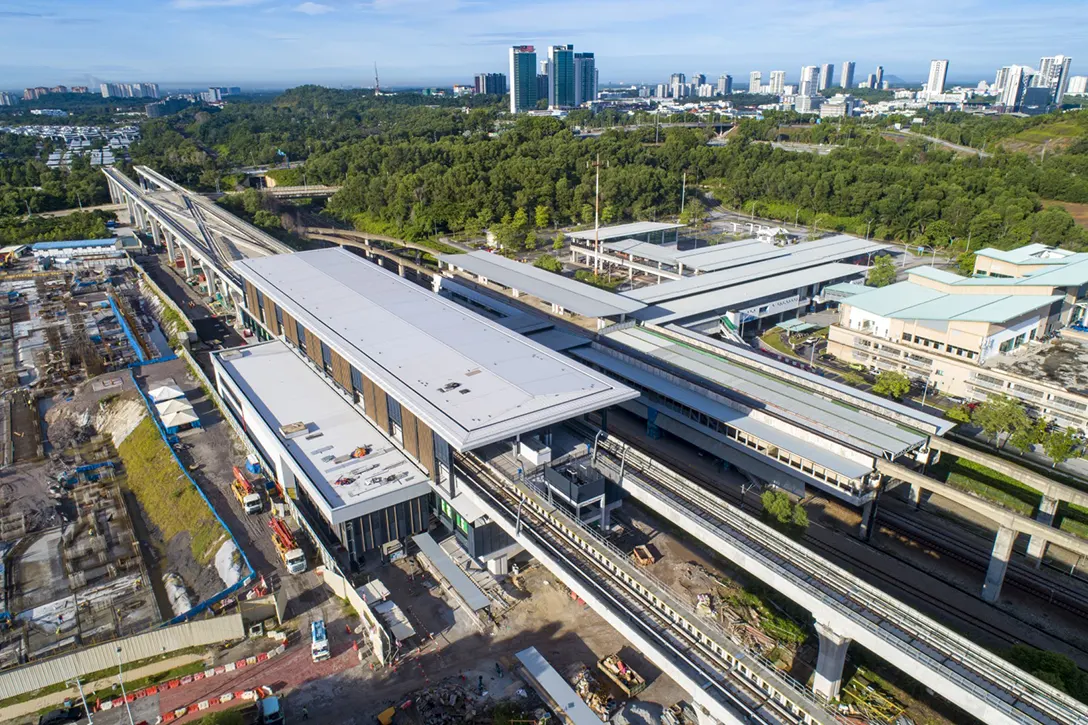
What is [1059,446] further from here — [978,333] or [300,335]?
[300,335]

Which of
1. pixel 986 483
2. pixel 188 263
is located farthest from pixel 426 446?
pixel 188 263

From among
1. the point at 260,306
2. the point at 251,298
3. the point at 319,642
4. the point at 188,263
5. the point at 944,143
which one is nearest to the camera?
the point at 319,642

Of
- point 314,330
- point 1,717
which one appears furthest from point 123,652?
point 314,330

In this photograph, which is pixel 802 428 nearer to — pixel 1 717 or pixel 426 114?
pixel 1 717

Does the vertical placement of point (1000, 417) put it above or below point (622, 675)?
above

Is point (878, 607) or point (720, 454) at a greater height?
point (878, 607)

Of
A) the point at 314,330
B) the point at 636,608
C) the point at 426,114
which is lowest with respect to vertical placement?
the point at 636,608
